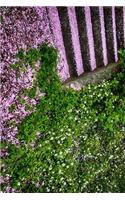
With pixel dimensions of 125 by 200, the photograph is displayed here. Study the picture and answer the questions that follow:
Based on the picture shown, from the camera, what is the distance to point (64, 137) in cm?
559

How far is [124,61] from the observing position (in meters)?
5.79

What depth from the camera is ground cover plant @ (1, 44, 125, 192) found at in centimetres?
513

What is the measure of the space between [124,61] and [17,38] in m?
→ 1.74

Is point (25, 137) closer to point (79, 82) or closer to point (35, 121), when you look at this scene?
point (35, 121)

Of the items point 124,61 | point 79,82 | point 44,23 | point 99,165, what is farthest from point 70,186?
point 44,23

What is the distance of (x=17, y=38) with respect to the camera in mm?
4805

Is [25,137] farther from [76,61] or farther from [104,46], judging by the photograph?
[104,46]

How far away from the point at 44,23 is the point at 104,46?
1142mm

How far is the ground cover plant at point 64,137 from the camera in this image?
513 cm

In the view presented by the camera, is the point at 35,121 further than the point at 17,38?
Yes
